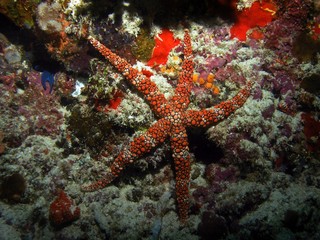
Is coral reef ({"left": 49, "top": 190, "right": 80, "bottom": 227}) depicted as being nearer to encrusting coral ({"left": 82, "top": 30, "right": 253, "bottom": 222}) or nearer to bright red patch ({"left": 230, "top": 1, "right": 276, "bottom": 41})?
encrusting coral ({"left": 82, "top": 30, "right": 253, "bottom": 222})

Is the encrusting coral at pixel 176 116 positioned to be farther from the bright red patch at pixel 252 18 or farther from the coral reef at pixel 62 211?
the bright red patch at pixel 252 18

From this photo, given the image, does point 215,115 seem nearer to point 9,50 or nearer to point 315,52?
point 315,52

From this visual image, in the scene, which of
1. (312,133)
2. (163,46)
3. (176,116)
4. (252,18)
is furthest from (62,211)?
(252,18)

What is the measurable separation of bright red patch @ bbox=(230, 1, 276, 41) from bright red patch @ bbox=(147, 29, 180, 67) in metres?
1.40

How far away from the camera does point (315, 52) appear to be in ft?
19.2

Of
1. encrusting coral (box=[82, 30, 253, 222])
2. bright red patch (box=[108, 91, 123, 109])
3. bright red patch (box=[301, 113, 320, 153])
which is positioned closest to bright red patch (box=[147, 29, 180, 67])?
encrusting coral (box=[82, 30, 253, 222])

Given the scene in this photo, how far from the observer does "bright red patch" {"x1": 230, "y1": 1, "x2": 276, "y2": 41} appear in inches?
227

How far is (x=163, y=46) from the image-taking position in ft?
19.8

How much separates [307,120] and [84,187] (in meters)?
5.18

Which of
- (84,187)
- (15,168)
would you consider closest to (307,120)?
(84,187)

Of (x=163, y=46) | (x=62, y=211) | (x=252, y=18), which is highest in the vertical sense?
(x=252, y=18)

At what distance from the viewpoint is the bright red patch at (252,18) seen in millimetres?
5777

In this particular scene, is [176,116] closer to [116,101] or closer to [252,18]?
[116,101]

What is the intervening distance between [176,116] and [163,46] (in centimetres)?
181
